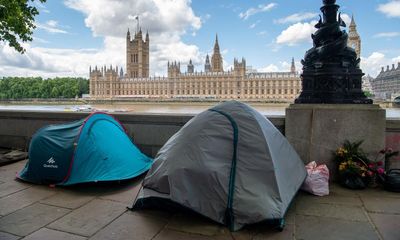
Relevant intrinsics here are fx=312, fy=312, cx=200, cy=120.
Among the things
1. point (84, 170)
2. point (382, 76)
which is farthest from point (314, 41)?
point (382, 76)

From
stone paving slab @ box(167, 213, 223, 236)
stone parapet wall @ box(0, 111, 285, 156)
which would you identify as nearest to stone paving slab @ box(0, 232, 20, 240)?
stone paving slab @ box(167, 213, 223, 236)

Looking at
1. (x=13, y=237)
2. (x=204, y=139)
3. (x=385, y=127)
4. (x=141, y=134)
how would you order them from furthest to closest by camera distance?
(x=141, y=134) < (x=385, y=127) < (x=204, y=139) < (x=13, y=237)

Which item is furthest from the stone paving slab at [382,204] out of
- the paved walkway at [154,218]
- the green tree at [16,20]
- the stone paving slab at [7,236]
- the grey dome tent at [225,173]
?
the green tree at [16,20]

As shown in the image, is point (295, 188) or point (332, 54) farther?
point (332, 54)

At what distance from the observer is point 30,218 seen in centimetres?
382

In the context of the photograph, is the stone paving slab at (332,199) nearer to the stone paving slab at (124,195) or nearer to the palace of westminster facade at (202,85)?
the stone paving slab at (124,195)

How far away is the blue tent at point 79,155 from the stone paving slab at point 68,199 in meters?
0.22

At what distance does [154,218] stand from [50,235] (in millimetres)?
1144

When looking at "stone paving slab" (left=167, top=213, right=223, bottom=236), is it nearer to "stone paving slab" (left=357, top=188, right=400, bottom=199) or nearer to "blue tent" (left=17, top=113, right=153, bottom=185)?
"blue tent" (left=17, top=113, right=153, bottom=185)

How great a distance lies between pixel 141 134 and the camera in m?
6.96

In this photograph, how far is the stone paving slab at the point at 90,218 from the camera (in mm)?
3516

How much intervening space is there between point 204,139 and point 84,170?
222cm

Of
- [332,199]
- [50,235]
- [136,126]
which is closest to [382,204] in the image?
[332,199]

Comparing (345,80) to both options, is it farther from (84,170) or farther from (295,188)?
(84,170)
